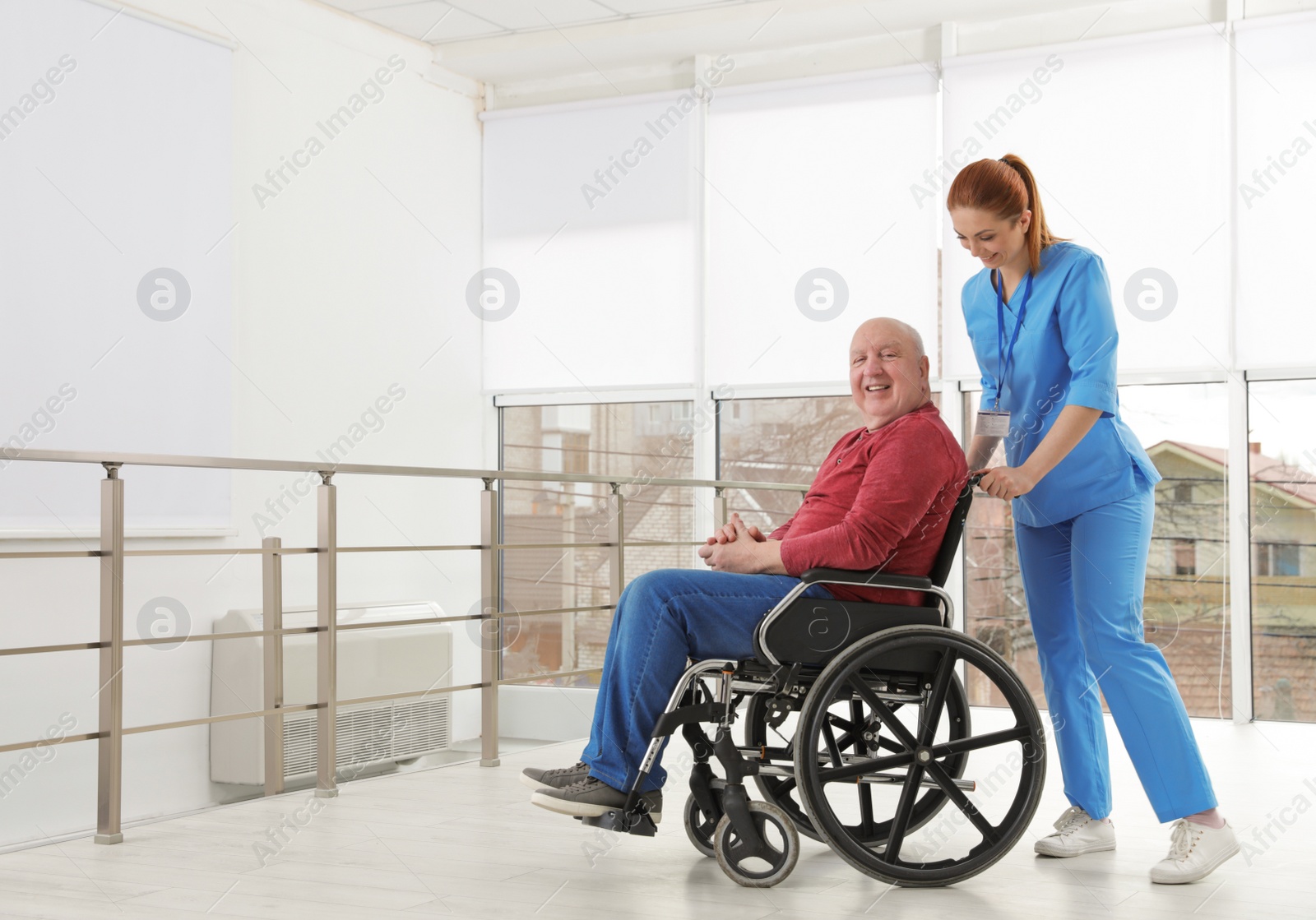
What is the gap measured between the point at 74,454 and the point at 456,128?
389cm

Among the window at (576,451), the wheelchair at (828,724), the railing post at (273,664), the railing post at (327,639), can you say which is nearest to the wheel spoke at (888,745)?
the wheelchair at (828,724)

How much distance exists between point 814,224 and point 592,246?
3.49ft

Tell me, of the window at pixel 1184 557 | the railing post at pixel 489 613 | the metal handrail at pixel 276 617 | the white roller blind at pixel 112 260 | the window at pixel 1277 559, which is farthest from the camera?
the window at pixel 1184 557

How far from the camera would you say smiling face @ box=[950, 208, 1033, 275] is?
2.35m

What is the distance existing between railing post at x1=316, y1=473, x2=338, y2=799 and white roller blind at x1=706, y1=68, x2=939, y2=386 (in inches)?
110

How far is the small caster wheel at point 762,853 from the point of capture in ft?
7.13

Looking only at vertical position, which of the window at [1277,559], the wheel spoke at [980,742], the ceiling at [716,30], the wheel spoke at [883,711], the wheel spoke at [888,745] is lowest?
the wheel spoke at [888,745]

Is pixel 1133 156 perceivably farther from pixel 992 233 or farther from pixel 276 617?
pixel 276 617

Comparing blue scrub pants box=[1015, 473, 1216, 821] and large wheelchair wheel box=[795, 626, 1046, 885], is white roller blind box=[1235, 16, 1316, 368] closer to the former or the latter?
blue scrub pants box=[1015, 473, 1216, 821]

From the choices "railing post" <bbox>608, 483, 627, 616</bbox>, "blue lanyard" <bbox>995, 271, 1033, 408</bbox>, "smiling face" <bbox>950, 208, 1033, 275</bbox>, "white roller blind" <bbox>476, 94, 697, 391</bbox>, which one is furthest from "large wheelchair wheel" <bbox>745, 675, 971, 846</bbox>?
"white roller blind" <bbox>476, 94, 697, 391</bbox>

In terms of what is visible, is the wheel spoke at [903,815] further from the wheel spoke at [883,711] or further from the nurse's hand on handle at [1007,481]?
the nurse's hand on handle at [1007,481]

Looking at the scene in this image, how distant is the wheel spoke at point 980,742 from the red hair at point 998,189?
0.89 metres

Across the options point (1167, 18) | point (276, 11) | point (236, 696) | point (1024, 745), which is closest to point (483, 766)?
point (236, 696)

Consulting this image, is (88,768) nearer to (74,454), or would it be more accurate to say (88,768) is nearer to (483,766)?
(483,766)
